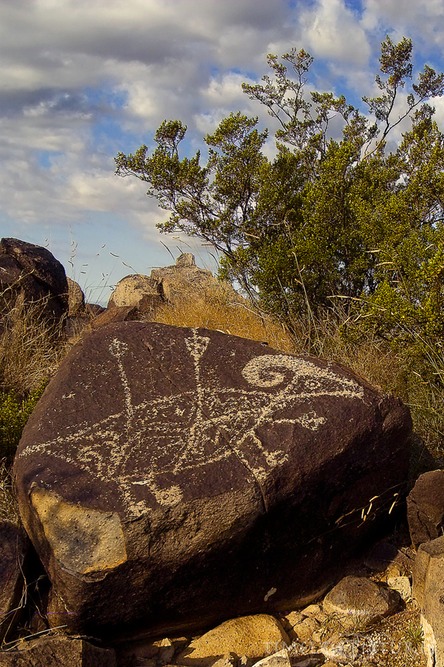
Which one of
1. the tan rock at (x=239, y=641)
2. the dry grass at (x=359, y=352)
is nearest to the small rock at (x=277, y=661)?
the tan rock at (x=239, y=641)

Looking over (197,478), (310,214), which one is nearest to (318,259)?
(310,214)

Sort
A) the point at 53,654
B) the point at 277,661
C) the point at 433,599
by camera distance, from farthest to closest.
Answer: the point at 433,599, the point at 277,661, the point at 53,654

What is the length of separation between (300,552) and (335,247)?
3605 millimetres

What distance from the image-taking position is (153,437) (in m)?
3.45

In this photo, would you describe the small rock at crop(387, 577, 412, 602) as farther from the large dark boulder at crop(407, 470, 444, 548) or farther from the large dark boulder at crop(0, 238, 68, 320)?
the large dark boulder at crop(0, 238, 68, 320)

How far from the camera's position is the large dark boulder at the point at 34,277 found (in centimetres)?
858

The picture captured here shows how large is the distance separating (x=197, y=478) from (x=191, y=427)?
1.17 ft

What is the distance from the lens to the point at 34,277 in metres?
8.94

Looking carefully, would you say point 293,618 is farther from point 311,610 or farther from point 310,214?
point 310,214

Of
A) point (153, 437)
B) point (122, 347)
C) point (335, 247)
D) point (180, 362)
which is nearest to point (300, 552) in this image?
point (153, 437)

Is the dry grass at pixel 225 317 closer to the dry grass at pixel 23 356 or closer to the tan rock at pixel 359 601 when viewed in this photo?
the dry grass at pixel 23 356

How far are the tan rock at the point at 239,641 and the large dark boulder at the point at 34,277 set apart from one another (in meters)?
5.66

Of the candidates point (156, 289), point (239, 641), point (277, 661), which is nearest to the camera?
point (277, 661)

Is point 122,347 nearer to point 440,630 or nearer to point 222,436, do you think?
point 222,436
